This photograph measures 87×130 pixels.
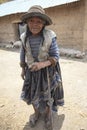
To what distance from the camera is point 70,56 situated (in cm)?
883

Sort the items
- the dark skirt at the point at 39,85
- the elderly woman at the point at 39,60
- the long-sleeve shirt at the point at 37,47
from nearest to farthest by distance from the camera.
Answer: the elderly woman at the point at 39,60 < the long-sleeve shirt at the point at 37,47 < the dark skirt at the point at 39,85

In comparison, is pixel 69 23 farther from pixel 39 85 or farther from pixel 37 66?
pixel 37 66

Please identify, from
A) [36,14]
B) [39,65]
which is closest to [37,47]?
[39,65]

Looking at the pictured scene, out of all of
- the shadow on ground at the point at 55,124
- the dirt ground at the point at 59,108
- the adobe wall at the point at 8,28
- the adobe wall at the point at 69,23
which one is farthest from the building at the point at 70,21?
the shadow on ground at the point at 55,124

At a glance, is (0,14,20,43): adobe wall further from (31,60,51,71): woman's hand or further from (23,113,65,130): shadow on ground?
(31,60,51,71): woman's hand

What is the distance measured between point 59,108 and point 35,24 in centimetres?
182

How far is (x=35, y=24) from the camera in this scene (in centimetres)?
277

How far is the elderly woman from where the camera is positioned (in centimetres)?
277

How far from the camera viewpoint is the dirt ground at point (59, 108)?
348 cm

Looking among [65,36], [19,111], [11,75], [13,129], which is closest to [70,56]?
[65,36]

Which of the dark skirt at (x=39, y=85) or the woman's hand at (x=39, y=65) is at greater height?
the woman's hand at (x=39, y=65)

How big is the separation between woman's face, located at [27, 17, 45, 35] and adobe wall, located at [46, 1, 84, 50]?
655cm

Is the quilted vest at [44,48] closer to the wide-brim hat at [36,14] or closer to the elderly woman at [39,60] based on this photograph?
the elderly woman at [39,60]

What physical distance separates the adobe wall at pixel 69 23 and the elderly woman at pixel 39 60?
6.28 m
